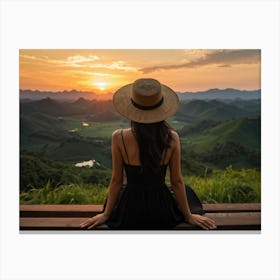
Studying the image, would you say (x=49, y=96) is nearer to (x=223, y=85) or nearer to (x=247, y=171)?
(x=223, y=85)

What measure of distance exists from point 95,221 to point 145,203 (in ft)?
1.39

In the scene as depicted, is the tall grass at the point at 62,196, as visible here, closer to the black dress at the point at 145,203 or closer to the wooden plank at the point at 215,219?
the wooden plank at the point at 215,219

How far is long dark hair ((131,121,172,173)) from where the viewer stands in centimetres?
356

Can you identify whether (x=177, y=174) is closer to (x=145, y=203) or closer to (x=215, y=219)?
→ (x=145, y=203)

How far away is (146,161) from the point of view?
3.60m

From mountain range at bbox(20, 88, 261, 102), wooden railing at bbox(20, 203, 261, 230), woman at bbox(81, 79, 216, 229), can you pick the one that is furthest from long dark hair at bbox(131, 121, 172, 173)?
mountain range at bbox(20, 88, 261, 102)

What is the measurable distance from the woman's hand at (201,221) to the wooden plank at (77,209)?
0.23 meters

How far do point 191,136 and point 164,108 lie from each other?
2.63 ft

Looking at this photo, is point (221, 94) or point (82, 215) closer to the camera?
point (82, 215)

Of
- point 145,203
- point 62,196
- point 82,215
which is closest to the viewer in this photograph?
point 145,203

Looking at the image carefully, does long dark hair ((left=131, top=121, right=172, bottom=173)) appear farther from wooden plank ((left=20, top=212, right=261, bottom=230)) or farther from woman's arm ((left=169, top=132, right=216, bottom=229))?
wooden plank ((left=20, top=212, right=261, bottom=230))

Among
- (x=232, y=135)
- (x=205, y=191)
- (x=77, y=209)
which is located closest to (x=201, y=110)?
(x=232, y=135)
